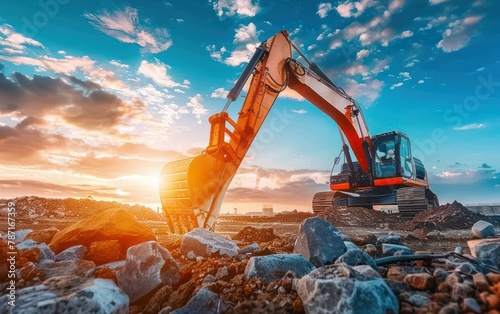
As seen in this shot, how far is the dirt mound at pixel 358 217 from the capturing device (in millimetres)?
10798

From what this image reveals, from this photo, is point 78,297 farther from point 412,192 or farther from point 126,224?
point 412,192

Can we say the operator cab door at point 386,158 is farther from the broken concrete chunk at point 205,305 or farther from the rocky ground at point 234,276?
the broken concrete chunk at point 205,305

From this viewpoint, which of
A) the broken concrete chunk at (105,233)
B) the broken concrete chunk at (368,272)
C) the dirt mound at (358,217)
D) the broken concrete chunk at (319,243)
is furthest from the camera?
the dirt mound at (358,217)

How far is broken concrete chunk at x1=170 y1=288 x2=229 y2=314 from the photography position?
1854 mm

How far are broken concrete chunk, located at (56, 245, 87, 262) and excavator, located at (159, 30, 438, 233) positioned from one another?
200 centimetres

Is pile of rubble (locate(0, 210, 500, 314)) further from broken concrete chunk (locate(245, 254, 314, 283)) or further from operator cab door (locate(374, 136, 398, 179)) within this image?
operator cab door (locate(374, 136, 398, 179))

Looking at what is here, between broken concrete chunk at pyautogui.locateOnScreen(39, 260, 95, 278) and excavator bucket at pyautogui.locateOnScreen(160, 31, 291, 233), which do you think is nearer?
broken concrete chunk at pyautogui.locateOnScreen(39, 260, 95, 278)

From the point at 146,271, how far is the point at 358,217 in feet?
33.9

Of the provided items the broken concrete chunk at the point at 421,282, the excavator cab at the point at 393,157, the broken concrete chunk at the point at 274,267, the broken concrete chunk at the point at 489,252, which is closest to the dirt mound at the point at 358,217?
the excavator cab at the point at 393,157

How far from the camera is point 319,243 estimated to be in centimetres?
292

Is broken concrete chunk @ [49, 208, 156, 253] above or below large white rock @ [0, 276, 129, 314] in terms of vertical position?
above

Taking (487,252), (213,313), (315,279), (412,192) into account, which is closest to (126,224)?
(213,313)

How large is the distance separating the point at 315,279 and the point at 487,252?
7.69ft

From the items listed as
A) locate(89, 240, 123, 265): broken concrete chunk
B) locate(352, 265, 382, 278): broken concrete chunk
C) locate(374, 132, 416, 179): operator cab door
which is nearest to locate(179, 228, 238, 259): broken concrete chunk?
locate(89, 240, 123, 265): broken concrete chunk
